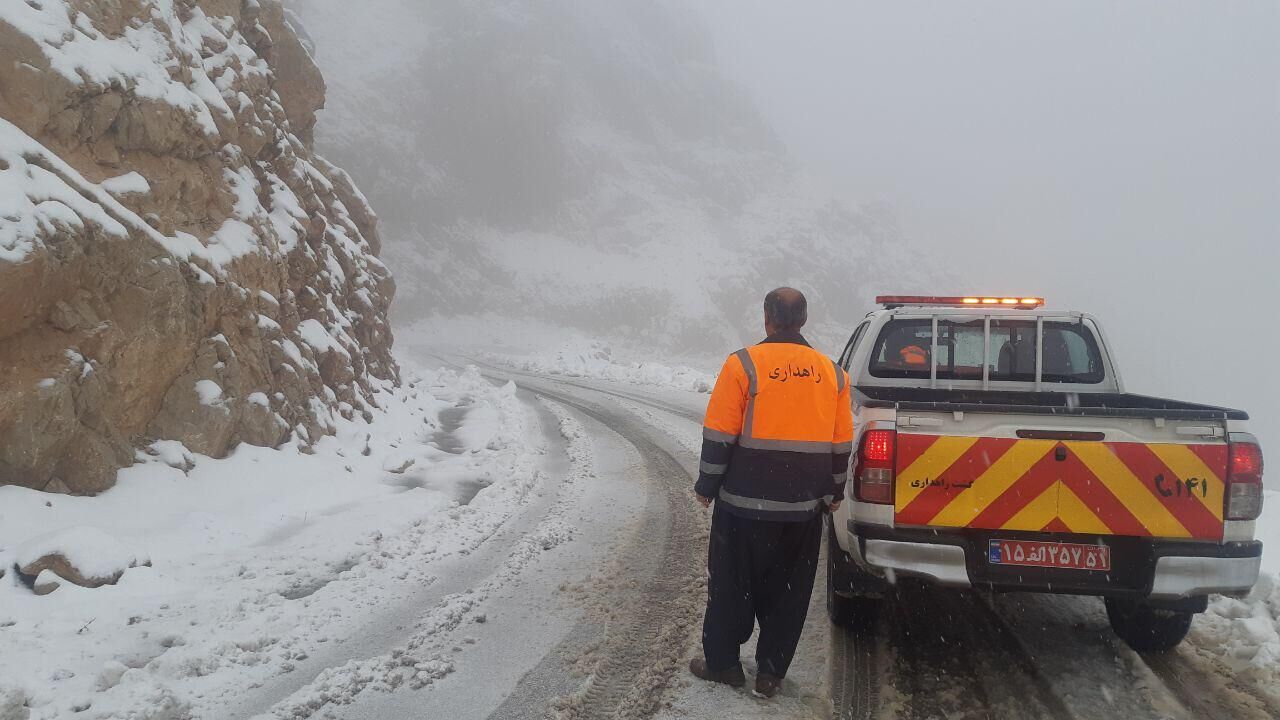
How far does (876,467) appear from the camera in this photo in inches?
133

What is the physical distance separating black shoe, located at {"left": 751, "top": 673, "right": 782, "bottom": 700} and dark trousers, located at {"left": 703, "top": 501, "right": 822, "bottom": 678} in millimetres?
26

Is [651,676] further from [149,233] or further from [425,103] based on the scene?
[425,103]

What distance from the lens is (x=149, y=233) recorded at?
5.93m

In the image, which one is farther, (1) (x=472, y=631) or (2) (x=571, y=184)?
(2) (x=571, y=184)

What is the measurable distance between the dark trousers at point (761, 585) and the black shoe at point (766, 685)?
3 cm

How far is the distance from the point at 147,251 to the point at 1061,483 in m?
6.81

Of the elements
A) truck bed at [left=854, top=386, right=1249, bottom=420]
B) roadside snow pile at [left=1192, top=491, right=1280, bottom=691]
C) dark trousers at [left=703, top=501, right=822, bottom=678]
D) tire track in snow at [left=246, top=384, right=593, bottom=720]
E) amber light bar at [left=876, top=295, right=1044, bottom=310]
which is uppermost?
amber light bar at [left=876, top=295, right=1044, bottom=310]

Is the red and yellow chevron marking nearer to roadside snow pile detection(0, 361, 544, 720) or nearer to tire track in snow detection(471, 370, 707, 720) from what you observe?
tire track in snow detection(471, 370, 707, 720)

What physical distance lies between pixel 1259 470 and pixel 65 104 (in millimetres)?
8402

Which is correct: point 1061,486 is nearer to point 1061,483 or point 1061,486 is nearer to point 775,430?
point 1061,483

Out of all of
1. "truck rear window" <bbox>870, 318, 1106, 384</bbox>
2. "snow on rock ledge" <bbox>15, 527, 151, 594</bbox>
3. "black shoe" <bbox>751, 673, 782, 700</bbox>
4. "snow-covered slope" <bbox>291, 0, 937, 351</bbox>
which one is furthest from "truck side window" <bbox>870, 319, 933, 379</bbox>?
"snow-covered slope" <bbox>291, 0, 937, 351</bbox>

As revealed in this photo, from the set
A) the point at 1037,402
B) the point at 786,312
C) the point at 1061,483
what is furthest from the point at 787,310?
the point at 1037,402

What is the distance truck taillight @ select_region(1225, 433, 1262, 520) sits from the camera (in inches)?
127

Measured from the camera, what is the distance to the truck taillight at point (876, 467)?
3.36 metres
